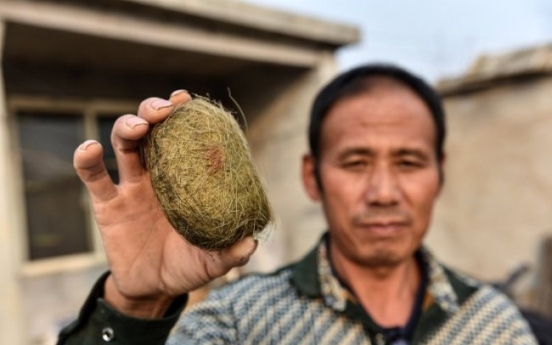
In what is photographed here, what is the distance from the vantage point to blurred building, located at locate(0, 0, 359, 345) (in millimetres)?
3766

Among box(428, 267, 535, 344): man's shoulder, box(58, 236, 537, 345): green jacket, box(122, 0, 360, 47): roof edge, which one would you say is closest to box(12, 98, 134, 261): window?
box(122, 0, 360, 47): roof edge

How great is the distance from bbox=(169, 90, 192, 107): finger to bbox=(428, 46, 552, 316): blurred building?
162 inches

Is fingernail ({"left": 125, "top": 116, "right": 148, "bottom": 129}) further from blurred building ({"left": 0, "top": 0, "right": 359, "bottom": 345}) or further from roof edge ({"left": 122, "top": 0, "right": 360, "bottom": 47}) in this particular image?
roof edge ({"left": 122, "top": 0, "right": 360, "bottom": 47})

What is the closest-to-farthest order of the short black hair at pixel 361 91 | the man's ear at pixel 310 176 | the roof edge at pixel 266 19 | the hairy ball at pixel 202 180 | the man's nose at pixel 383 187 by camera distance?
the hairy ball at pixel 202 180, the man's nose at pixel 383 187, the short black hair at pixel 361 91, the man's ear at pixel 310 176, the roof edge at pixel 266 19

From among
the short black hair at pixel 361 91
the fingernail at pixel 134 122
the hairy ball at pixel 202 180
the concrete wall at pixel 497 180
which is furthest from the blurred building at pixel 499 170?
the fingernail at pixel 134 122

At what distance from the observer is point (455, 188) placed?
5250 mm

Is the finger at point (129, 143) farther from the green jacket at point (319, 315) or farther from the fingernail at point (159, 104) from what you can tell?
the green jacket at point (319, 315)

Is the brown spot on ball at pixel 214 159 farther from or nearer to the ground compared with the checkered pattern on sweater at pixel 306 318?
farther from the ground

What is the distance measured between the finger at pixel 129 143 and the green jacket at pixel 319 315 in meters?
0.55

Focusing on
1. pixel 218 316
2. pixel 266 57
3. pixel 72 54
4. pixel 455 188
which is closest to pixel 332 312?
pixel 218 316

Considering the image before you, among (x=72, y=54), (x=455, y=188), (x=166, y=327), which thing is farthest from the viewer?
(x=455, y=188)

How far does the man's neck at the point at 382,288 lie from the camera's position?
1.66m

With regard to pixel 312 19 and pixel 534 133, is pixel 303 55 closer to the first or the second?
pixel 312 19

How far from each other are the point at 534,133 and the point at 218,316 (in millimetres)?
4000
